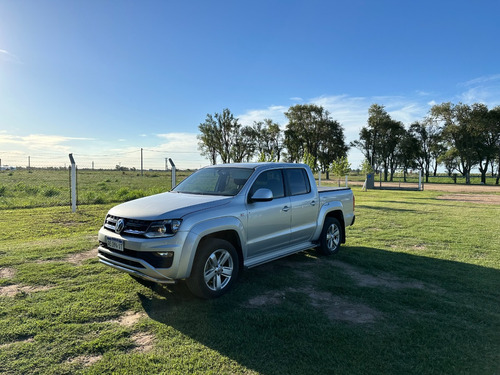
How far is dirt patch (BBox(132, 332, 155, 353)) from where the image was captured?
10.3 ft

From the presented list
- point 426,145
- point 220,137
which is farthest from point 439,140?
point 220,137

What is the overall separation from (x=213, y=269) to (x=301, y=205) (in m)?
2.09

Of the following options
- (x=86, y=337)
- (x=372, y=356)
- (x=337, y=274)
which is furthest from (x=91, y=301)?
(x=337, y=274)

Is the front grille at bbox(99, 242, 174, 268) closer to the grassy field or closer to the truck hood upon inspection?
the truck hood

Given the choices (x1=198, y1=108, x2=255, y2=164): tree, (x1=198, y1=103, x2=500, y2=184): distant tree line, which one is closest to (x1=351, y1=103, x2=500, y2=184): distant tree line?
(x1=198, y1=103, x2=500, y2=184): distant tree line

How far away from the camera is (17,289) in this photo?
180 inches

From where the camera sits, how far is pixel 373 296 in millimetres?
4453

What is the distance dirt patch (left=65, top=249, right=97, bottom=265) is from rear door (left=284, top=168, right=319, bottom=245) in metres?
3.71

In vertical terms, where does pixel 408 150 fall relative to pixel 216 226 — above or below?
above

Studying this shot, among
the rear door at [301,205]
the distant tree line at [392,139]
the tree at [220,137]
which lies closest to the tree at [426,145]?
the distant tree line at [392,139]

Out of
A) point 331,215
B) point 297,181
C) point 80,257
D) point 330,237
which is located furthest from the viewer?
point 331,215

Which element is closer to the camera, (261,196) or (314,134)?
(261,196)

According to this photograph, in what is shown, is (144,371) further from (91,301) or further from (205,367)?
(91,301)

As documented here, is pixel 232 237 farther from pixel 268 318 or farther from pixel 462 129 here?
pixel 462 129
